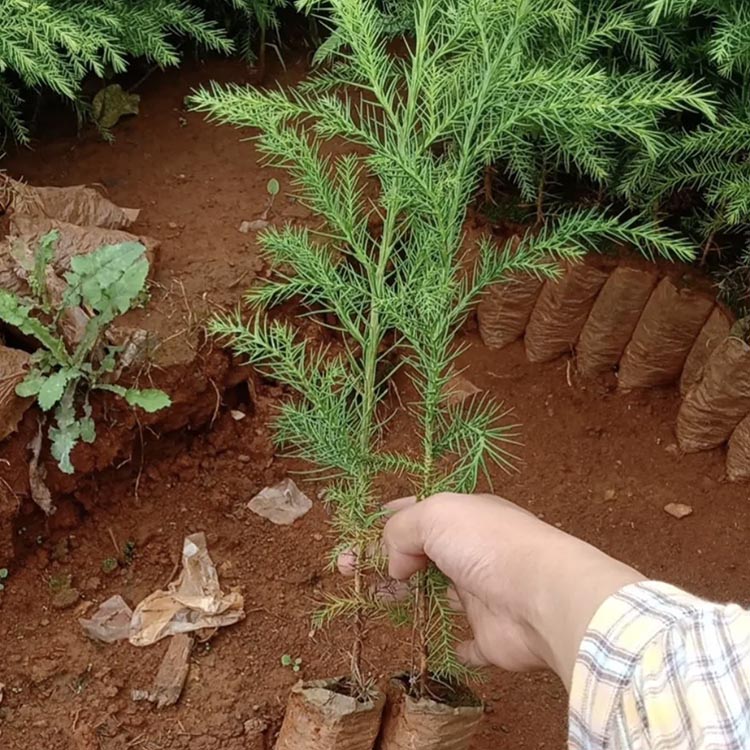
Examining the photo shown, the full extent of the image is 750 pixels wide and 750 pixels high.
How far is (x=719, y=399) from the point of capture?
85.8 inches

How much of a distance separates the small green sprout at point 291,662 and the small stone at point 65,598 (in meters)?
0.46

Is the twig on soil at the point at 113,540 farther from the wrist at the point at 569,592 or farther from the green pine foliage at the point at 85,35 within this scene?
the wrist at the point at 569,592

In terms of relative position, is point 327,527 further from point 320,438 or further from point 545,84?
point 545,84

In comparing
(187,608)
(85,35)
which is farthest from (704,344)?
(85,35)

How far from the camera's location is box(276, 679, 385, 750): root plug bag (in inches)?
66.1

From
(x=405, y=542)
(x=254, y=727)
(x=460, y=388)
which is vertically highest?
(x=405, y=542)

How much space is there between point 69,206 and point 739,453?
63.9 inches

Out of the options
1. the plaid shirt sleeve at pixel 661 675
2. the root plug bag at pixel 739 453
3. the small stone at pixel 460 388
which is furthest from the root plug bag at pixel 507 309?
the plaid shirt sleeve at pixel 661 675

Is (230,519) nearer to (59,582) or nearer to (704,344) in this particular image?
(59,582)

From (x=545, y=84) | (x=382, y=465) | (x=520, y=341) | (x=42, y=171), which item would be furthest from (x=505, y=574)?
(x=42, y=171)

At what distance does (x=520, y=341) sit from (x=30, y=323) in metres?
1.20

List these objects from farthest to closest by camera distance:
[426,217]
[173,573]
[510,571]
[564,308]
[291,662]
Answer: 1. [564,308]
2. [173,573]
3. [291,662]
4. [426,217]
5. [510,571]

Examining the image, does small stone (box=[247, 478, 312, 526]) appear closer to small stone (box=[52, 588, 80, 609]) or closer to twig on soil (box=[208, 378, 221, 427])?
twig on soil (box=[208, 378, 221, 427])

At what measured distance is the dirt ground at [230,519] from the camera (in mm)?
1934
